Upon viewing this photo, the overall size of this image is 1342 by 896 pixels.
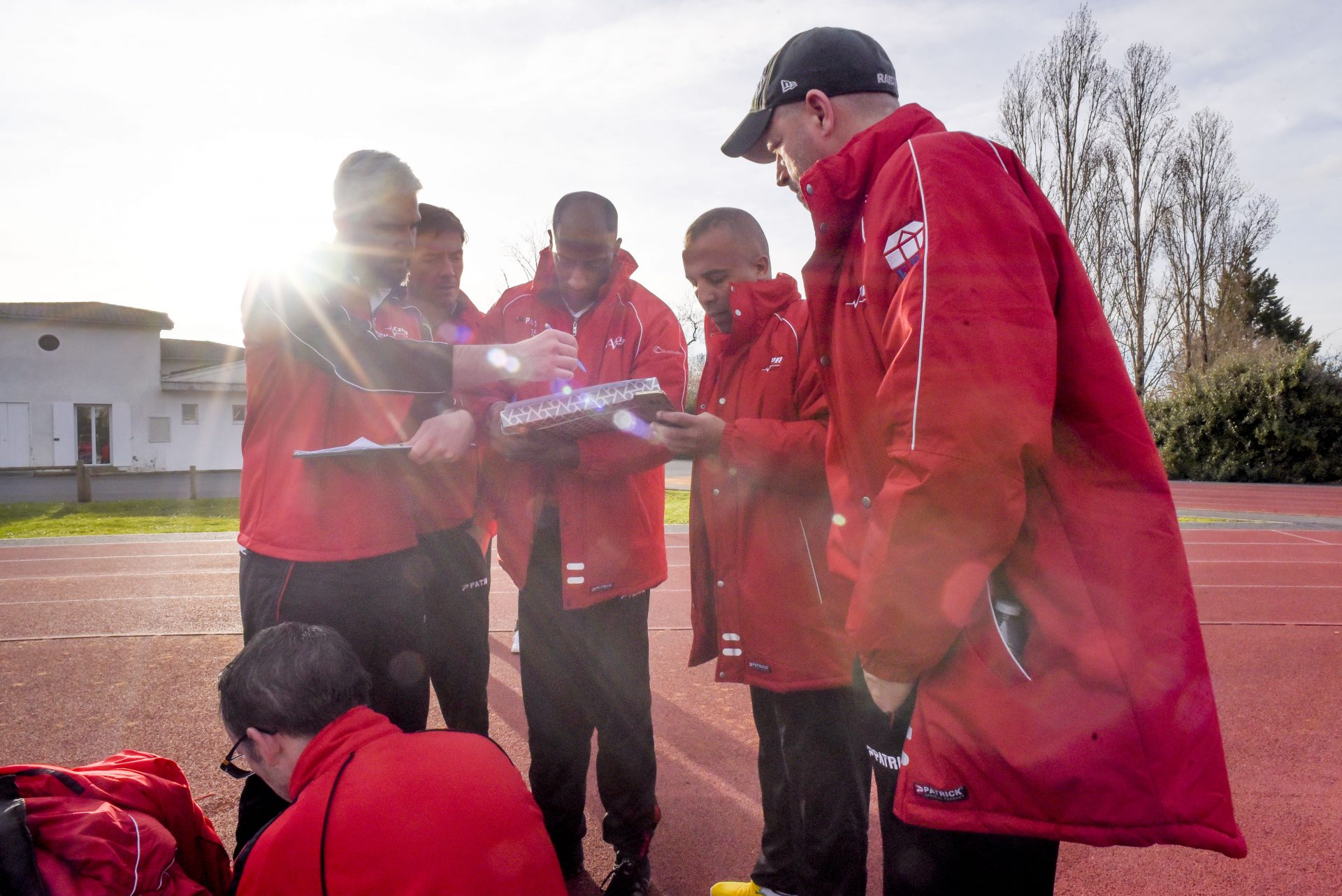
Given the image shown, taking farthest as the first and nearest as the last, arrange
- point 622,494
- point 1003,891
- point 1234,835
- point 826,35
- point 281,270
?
point 622,494
point 281,270
point 826,35
point 1003,891
point 1234,835

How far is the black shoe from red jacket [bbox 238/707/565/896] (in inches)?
50.7

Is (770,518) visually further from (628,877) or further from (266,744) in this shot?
(266,744)

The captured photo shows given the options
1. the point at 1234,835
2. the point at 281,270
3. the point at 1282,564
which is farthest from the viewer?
the point at 1282,564

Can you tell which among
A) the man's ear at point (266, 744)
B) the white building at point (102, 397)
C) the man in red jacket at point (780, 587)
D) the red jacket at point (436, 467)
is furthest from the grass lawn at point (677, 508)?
the white building at point (102, 397)

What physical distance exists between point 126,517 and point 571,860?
1510cm

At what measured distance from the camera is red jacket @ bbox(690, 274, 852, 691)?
2.40 meters

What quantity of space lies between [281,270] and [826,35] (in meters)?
1.35

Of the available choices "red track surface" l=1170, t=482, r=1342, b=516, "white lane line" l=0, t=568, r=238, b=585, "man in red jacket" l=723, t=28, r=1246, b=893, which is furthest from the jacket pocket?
"red track surface" l=1170, t=482, r=1342, b=516

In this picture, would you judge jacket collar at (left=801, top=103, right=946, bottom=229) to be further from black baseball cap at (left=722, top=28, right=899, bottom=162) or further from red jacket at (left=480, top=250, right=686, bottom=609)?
red jacket at (left=480, top=250, right=686, bottom=609)

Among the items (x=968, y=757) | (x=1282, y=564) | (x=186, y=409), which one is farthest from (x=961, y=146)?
(x=186, y=409)

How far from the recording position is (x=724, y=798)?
11.8 ft

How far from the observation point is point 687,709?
4801mm

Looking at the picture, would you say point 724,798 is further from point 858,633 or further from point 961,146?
point 961,146

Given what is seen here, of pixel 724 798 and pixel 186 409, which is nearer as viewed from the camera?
pixel 724 798
